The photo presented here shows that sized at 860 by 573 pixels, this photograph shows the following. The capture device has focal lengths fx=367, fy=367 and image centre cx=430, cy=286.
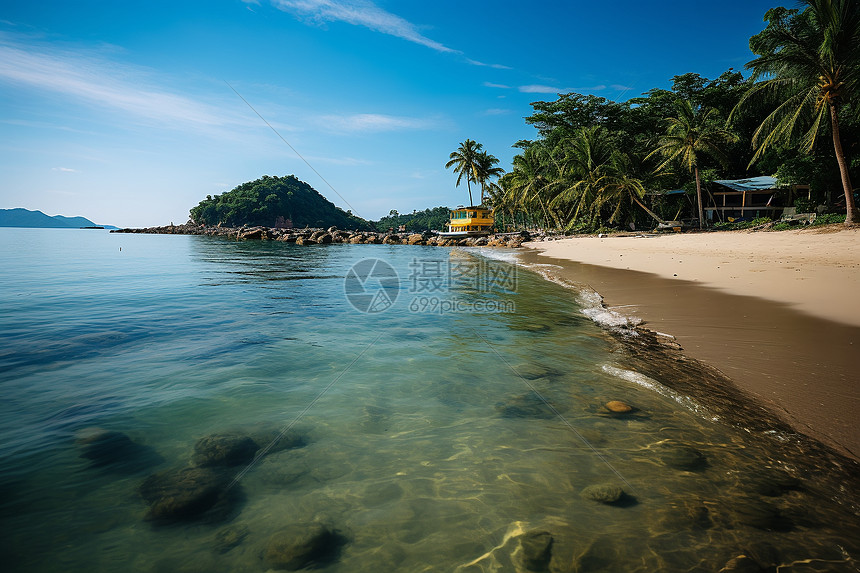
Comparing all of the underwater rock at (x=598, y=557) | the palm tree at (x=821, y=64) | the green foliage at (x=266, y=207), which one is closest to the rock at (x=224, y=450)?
the underwater rock at (x=598, y=557)

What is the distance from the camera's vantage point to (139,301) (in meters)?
10.1

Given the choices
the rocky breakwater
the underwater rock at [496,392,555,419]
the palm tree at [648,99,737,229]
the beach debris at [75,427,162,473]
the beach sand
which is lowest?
the underwater rock at [496,392,555,419]


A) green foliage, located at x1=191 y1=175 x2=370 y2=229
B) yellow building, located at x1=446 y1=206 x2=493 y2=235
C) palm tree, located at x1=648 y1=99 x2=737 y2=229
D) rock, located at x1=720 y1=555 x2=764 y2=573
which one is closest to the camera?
rock, located at x1=720 y1=555 x2=764 y2=573

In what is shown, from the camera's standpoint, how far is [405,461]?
3143mm

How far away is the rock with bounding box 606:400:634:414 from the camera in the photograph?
3796mm

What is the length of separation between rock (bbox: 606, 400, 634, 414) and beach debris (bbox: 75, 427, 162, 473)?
4301 millimetres

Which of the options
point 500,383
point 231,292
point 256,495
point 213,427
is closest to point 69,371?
point 213,427

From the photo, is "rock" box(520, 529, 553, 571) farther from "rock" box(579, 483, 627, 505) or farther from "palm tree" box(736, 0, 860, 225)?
"palm tree" box(736, 0, 860, 225)

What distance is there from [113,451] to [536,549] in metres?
3.64

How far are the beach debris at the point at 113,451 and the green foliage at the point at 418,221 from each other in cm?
10488

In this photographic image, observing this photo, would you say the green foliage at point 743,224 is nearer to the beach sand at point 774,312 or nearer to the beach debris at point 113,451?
the beach sand at point 774,312

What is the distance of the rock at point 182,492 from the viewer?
252cm

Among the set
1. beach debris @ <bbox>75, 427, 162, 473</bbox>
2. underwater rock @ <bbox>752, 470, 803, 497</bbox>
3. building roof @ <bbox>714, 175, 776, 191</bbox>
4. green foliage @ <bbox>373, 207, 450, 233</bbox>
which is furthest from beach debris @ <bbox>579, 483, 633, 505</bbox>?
green foliage @ <bbox>373, 207, 450, 233</bbox>

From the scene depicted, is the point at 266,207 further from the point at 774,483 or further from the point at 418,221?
the point at 774,483
